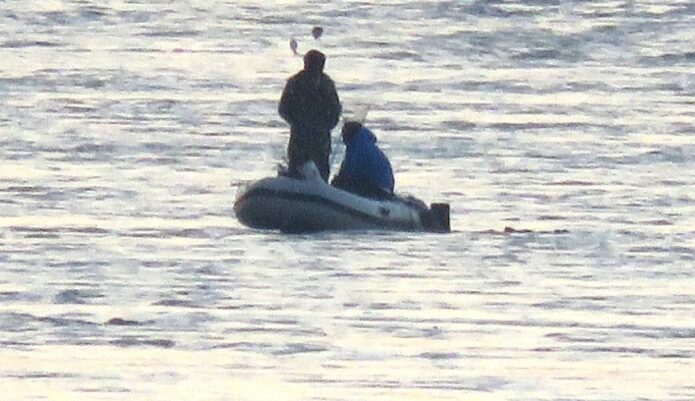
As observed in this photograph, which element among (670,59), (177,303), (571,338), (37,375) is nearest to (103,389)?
(37,375)

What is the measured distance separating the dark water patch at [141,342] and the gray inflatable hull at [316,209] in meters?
6.43

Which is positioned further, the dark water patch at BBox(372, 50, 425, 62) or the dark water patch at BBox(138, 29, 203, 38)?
the dark water patch at BBox(138, 29, 203, 38)

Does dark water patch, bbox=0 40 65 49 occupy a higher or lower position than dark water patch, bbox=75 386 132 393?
lower

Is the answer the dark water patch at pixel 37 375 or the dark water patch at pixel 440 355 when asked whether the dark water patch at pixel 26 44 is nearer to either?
the dark water patch at pixel 440 355

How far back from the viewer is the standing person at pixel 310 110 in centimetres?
2117

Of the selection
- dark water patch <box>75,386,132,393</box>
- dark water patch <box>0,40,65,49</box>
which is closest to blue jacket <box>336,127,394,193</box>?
dark water patch <box>75,386,132,393</box>

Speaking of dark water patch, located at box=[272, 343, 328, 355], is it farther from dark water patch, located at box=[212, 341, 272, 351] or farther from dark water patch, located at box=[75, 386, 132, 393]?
dark water patch, located at box=[75, 386, 132, 393]

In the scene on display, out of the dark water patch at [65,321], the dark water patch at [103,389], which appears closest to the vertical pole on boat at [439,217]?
the dark water patch at [65,321]

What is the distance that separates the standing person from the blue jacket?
206 millimetres

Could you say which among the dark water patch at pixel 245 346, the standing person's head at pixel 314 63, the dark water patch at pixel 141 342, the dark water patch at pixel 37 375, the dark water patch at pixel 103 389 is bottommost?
the dark water patch at pixel 245 346

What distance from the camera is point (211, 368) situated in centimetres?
1366

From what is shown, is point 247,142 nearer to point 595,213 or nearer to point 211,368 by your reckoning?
point 595,213

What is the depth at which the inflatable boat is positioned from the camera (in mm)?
21000

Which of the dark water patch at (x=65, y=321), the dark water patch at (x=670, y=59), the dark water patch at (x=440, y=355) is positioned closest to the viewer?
the dark water patch at (x=440, y=355)
